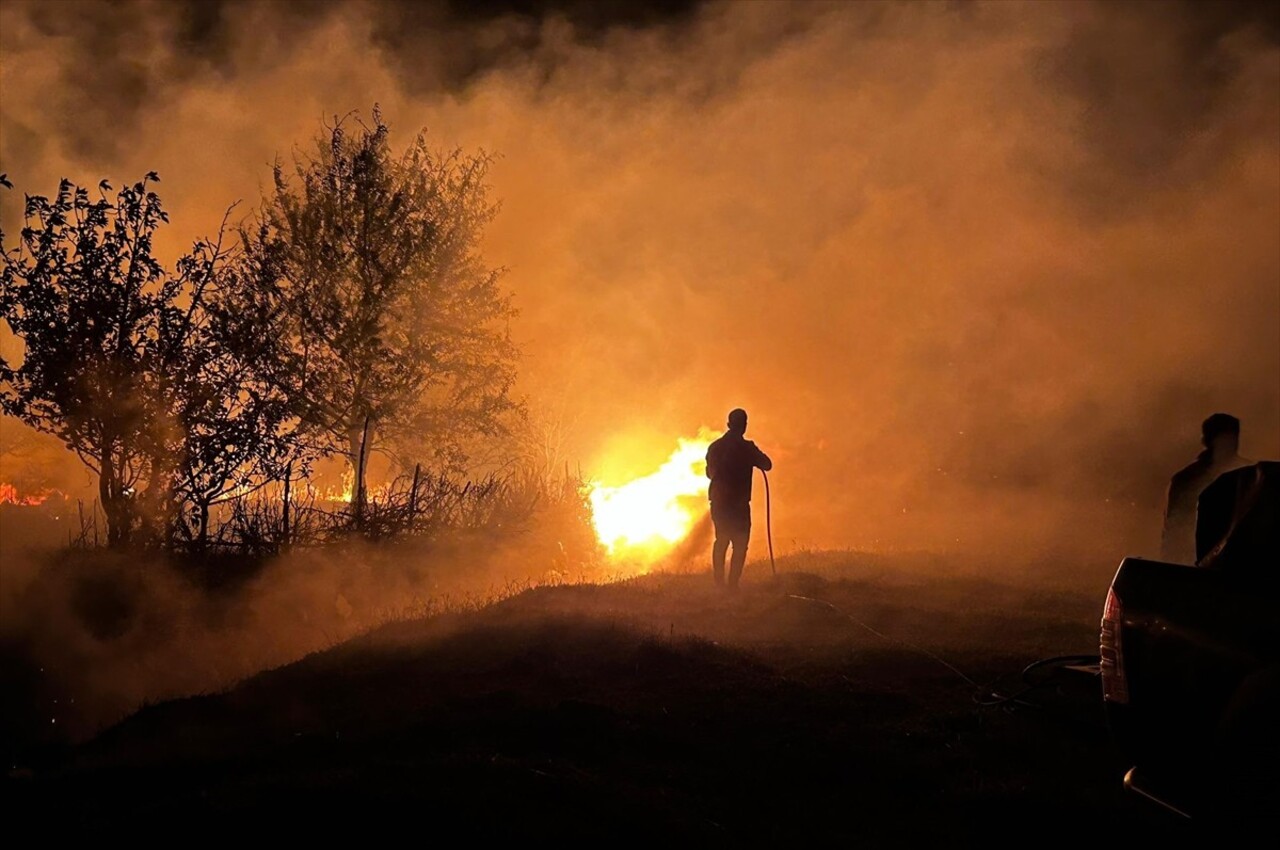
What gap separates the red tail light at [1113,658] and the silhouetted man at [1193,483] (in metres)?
4.23

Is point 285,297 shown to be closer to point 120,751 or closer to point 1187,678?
point 120,751

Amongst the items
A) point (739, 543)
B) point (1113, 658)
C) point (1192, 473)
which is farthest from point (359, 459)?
point (1113, 658)

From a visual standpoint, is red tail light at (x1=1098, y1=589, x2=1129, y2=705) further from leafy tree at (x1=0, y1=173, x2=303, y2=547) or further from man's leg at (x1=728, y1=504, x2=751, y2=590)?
leafy tree at (x1=0, y1=173, x2=303, y2=547)

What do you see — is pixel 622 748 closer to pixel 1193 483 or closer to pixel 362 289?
pixel 1193 483

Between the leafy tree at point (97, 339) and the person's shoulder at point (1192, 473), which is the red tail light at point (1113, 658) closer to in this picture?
the person's shoulder at point (1192, 473)

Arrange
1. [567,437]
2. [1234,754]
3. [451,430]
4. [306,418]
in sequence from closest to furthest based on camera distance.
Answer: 1. [1234,754]
2. [306,418]
3. [451,430]
4. [567,437]

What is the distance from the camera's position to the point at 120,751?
555 centimetres

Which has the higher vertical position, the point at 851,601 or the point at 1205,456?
the point at 1205,456

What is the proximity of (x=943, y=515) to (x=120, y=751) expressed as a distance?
18616 mm

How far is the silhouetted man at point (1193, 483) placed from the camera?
7441 millimetres

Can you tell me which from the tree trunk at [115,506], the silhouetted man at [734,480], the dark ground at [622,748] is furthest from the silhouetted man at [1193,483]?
the tree trunk at [115,506]

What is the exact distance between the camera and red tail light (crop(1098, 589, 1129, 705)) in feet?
12.0

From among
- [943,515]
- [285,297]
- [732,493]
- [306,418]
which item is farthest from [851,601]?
[943,515]

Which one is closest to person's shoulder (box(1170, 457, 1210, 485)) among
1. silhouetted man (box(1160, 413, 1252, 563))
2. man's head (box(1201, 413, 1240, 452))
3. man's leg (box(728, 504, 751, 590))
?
silhouetted man (box(1160, 413, 1252, 563))
